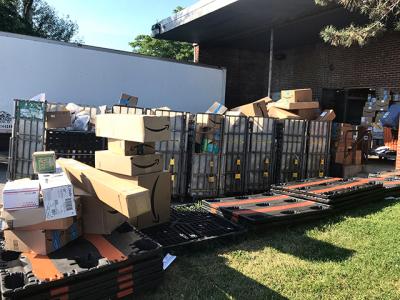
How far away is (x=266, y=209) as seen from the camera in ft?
18.8

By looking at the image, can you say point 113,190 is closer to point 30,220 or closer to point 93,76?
point 30,220

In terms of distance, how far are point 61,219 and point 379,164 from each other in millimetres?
12278

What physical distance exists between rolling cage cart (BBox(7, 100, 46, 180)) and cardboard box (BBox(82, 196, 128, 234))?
373cm

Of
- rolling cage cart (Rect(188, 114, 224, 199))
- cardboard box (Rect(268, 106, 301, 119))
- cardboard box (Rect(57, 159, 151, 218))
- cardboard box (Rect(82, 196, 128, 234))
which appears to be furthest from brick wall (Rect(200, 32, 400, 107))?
cardboard box (Rect(82, 196, 128, 234))

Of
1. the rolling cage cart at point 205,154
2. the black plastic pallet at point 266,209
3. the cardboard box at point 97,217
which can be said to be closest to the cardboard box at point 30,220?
the cardboard box at point 97,217

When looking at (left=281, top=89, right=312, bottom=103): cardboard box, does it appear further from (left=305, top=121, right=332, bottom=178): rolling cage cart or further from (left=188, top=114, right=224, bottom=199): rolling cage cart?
(left=188, top=114, right=224, bottom=199): rolling cage cart

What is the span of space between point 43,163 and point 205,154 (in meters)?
3.88

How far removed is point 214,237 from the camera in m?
4.71

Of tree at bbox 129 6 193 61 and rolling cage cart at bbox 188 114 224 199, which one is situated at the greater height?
tree at bbox 129 6 193 61

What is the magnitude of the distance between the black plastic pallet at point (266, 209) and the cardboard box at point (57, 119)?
10.5 feet

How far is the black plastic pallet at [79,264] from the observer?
297 centimetres

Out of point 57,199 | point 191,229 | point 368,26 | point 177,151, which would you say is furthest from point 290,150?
point 57,199

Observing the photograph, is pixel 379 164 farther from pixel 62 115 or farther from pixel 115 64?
pixel 62 115

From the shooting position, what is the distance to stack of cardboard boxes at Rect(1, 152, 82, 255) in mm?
3422
